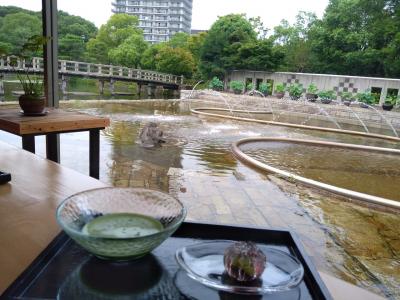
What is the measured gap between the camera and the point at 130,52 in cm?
2305

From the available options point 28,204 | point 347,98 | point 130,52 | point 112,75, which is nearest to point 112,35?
point 130,52

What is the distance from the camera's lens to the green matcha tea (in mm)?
626

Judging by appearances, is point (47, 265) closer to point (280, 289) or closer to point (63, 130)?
point (280, 289)

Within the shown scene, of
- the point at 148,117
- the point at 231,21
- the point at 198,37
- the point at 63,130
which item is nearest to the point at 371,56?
the point at 231,21

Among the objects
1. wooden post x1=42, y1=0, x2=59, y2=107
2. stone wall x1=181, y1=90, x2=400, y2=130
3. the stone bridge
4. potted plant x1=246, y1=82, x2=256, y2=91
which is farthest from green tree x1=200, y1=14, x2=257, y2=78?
wooden post x1=42, y1=0, x2=59, y2=107

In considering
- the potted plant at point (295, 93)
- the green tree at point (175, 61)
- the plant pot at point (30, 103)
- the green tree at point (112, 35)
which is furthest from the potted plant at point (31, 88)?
the green tree at point (112, 35)

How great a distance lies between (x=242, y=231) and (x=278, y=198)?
2.33 m

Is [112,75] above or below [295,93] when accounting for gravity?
above

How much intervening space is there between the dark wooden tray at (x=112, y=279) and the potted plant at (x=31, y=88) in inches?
55.1

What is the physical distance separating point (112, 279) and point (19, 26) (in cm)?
237

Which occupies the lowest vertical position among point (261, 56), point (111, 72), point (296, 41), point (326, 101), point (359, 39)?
point (326, 101)

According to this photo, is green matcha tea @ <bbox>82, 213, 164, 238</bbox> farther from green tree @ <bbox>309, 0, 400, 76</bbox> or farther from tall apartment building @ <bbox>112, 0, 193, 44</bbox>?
tall apartment building @ <bbox>112, 0, 193, 44</bbox>

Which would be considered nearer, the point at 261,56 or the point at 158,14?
the point at 261,56

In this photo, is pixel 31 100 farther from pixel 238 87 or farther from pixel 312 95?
pixel 238 87
